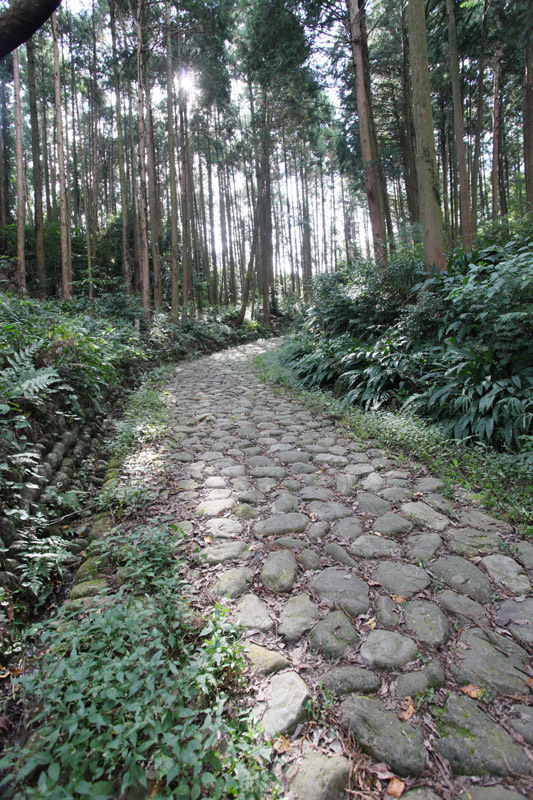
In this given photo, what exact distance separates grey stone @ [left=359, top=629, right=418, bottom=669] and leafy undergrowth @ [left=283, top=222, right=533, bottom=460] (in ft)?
6.85

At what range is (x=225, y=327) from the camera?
46.6 ft

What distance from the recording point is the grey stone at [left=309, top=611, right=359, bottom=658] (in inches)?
66.4

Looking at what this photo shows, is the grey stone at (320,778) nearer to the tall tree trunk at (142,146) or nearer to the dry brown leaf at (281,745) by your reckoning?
the dry brown leaf at (281,745)

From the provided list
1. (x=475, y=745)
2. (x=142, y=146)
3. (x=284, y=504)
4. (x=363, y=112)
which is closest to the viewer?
(x=475, y=745)

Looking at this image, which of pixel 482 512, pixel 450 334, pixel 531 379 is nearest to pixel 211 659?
pixel 482 512

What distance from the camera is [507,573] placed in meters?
2.10

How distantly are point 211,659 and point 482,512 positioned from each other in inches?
82.9

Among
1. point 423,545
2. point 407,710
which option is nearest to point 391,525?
point 423,545

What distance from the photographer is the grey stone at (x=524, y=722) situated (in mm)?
1310

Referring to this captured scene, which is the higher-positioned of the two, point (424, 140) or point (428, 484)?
point (424, 140)

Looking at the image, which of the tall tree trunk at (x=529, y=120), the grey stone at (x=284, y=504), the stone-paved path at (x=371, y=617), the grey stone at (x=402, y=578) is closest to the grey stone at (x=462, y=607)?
the stone-paved path at (x=371, y=617)

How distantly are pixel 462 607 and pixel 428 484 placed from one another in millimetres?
1331

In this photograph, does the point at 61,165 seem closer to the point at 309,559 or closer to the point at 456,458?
the point at 456,458

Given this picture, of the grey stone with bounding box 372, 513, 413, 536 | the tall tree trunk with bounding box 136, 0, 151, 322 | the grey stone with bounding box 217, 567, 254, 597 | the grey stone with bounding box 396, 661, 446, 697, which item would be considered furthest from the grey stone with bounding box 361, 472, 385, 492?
the tall tree trunk with bounding box 136, 0, 151, 322
